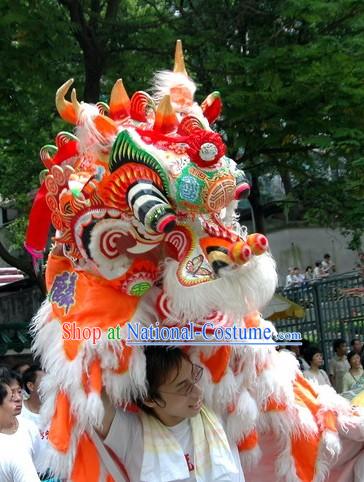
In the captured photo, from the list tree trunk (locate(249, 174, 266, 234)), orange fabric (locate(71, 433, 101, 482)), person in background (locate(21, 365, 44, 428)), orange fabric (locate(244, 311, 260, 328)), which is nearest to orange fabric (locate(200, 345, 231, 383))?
orange fabric (locate(244, 311, 260, 328))

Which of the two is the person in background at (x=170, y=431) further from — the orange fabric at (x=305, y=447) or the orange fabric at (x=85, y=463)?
the orange fabric at (x=305, y=447)

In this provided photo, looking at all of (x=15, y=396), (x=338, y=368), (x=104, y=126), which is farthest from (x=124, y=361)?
(x=338, y=368)

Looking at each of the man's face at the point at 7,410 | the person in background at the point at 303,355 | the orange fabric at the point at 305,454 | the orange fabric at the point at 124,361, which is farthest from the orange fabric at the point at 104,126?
the person in background at the point at 303,355

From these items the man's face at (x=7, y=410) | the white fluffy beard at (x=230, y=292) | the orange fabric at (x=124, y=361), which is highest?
the white fluffy beard at (x=230, y=292)

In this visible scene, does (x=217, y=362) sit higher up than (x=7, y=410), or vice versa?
(x=217, y=362)

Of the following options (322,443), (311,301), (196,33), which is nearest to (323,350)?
(311,301)

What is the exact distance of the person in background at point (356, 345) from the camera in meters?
8.81

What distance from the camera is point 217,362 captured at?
8.46 feet

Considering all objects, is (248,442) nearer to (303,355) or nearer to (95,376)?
(95,376)

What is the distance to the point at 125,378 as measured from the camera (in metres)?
2.37

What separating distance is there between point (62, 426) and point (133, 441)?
0.26 m

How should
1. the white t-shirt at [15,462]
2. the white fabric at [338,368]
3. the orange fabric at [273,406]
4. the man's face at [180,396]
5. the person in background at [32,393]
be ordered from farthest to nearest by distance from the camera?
the white fabric at [338,368] → the person in background at [32,393] → the white t-shirt at [15,462] → the orange fabric at [273,406] → the man's face at [180,396]

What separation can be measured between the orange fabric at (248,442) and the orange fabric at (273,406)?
0.34 ft

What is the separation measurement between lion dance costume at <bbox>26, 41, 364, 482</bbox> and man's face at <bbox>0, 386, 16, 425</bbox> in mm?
908
